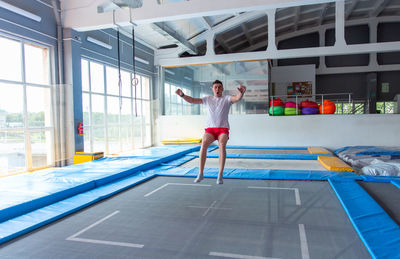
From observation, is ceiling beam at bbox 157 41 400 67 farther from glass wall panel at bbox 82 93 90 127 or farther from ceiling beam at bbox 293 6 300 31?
glass wall panel at bbox 82 93 90 127

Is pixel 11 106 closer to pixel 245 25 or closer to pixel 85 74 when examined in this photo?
pixel 85 74

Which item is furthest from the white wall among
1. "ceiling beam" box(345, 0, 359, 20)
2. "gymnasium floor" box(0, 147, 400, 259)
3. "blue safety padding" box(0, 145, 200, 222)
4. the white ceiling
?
"gymnasium floor" box(0, 147, 400, 259)

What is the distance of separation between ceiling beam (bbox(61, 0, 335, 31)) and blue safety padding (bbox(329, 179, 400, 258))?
3.43m

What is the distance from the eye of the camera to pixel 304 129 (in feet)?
28.8

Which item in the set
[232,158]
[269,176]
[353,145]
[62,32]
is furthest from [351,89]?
[62,32]

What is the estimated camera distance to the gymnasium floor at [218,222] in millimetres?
1877

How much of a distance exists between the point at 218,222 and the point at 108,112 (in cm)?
604

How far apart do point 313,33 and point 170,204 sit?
1242 centimetres

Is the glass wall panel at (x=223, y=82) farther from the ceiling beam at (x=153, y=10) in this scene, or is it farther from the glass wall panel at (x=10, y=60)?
the glass wall panel at (x=10, y=60)

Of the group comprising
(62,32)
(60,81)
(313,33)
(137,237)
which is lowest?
(137,237)

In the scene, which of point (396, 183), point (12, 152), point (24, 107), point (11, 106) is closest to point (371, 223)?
point (396, 183)

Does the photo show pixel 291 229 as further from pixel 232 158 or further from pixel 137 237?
pixel 232 158

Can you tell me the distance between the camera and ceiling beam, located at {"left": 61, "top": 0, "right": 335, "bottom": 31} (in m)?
4.86

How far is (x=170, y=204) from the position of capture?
291 centimetres
